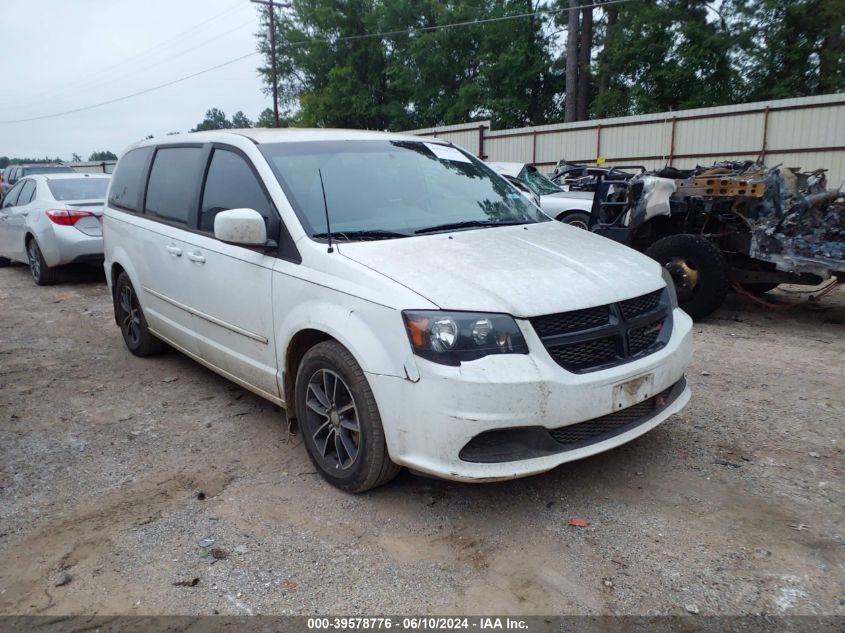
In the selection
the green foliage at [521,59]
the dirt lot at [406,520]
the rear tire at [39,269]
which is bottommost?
the dirt lot at [406,520]

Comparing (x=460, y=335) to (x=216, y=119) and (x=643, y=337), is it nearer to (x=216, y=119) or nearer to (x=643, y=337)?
(x=643, y=337)

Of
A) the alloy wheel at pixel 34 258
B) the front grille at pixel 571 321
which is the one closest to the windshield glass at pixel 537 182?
the alloy wheel at pixel 34 258

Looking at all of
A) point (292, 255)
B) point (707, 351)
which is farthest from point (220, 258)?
point (707, 351)

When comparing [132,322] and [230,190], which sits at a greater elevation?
[230,190]

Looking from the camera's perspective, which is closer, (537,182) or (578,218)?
(578,218)

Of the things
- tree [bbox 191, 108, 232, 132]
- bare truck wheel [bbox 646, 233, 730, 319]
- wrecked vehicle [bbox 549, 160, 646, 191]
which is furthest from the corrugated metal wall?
tree [bbox 191, 108, 232, 132]

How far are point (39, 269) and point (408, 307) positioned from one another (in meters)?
8.50

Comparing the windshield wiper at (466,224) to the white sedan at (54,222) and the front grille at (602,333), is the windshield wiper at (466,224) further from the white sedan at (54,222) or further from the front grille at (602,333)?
the white sedan at (54,222)

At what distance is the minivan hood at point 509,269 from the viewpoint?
287 centimetres

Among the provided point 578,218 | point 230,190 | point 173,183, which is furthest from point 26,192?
point 578,218

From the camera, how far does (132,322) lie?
566 cm

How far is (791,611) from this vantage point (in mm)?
2412

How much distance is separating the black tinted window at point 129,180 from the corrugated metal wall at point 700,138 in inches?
413

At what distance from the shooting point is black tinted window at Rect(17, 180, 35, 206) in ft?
31.7
